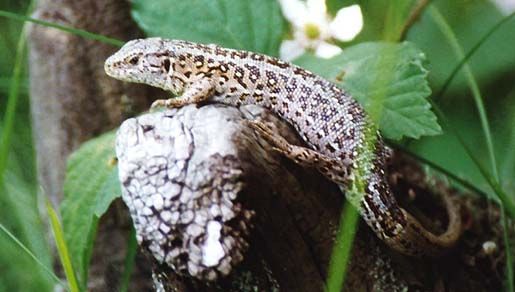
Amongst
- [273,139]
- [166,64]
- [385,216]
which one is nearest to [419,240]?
[385,216]

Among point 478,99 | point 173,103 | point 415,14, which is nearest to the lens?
point 173,103

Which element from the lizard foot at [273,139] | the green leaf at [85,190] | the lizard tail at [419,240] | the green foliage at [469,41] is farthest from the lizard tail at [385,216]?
the green foliage at [469,41]

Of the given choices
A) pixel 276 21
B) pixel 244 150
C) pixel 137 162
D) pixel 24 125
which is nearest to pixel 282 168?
pixel 244 150

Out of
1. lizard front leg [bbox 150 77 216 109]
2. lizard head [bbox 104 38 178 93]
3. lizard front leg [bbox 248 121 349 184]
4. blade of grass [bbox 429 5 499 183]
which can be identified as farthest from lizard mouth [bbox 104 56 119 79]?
blade of grass [bbox 429 5 499 183]

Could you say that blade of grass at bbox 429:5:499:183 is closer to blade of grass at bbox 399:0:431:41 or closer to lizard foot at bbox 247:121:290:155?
blade of grass at bbox 399:0:431:41

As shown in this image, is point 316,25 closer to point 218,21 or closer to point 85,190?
point 218,21

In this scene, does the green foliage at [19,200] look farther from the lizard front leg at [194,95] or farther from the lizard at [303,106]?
the lizard front leg at [194,95]

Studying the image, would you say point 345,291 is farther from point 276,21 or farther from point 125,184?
point 276,21
